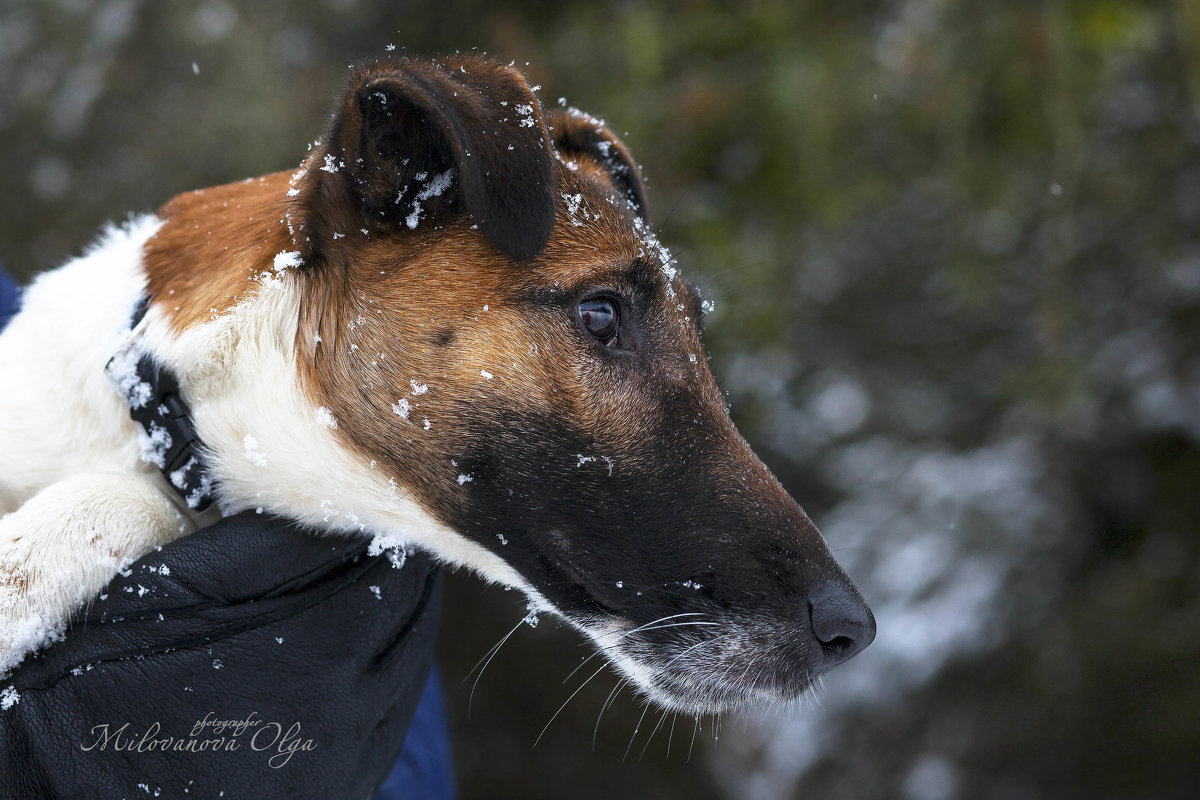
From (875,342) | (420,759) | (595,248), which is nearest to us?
(595,248)

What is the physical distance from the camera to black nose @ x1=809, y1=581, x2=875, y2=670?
1.95 metres

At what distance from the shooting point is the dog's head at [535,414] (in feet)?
6.40

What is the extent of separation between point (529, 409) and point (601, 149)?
1086 mm

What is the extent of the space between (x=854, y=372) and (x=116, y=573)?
14.4ft

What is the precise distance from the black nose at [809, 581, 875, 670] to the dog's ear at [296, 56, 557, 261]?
0.97 m

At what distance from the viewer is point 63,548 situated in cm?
187

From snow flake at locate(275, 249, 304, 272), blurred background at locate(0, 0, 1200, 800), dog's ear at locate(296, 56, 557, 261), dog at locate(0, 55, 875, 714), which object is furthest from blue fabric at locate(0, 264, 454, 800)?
blurred background at locate(0, 0, 1200, 800)

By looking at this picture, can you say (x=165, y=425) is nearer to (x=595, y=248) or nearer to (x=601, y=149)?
(x=595, y=248)

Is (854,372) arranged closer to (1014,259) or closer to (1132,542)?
(1014,259)

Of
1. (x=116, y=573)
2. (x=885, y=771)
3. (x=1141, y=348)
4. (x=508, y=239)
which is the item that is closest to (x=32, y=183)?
(x=116, y=573)

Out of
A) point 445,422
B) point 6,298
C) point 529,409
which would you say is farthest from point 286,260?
point 6,298

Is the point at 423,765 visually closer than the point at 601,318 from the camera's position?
No

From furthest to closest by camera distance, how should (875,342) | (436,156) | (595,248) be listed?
(875,342) → (595,248) → (436,156)

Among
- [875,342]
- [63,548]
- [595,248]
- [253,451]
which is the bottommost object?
[875,342]
